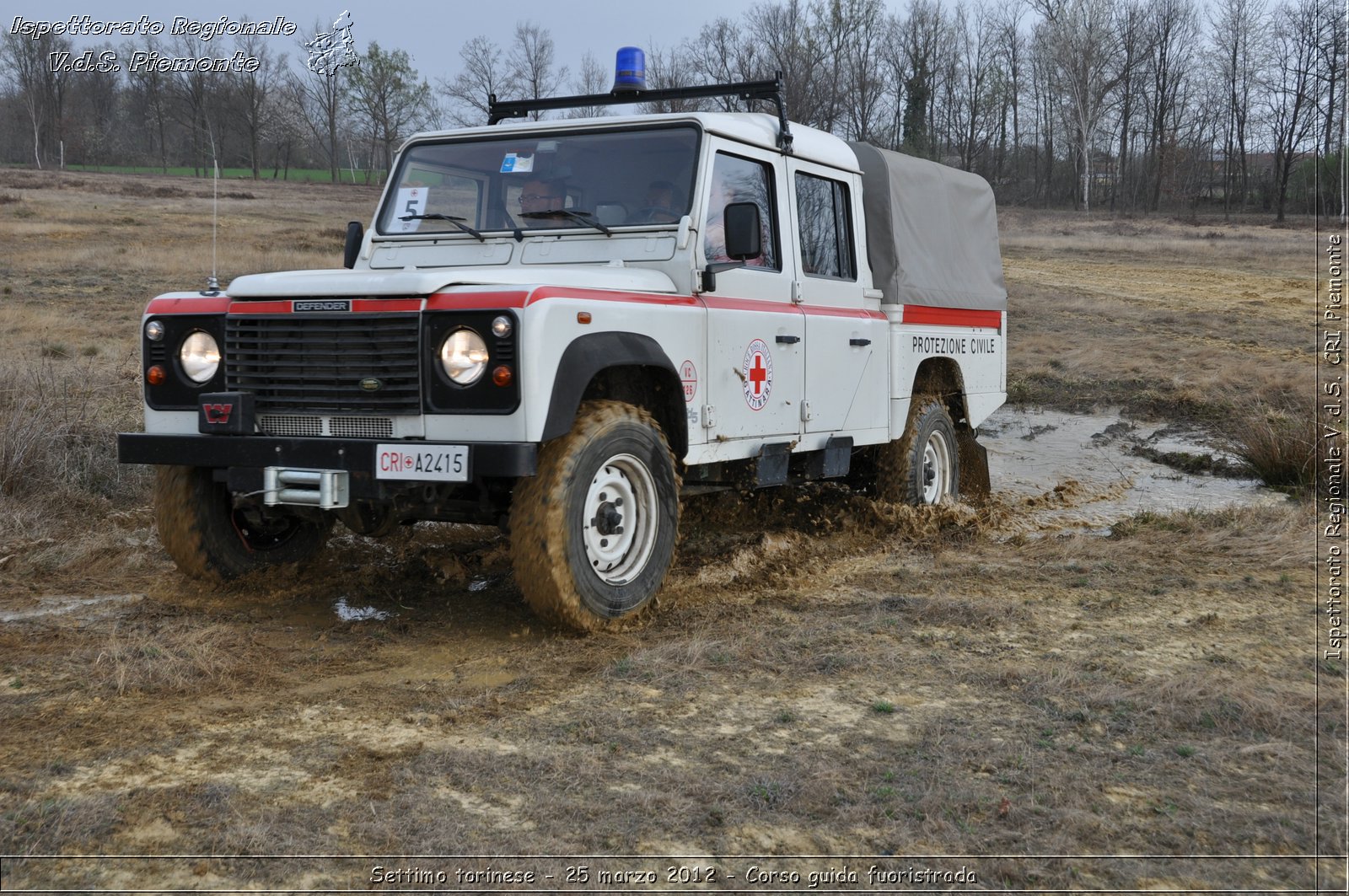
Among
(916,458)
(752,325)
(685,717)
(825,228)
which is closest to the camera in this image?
(685,717)

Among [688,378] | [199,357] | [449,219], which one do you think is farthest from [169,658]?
[449,219]

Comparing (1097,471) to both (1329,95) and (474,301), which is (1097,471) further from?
(1329,95)

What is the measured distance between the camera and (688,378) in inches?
233

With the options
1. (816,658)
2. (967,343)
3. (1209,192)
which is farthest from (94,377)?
(1209,192)

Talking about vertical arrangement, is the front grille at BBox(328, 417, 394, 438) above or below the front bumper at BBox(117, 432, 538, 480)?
above

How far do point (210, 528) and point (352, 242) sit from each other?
1.94m

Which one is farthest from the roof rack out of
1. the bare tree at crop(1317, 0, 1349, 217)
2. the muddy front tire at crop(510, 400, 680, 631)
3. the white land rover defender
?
the bare tree at crop(1317, 0, 1349, 217)

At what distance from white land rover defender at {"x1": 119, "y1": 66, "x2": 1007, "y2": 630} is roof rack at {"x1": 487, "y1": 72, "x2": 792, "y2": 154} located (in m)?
0.03

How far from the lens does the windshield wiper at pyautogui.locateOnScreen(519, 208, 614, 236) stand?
6152 mm

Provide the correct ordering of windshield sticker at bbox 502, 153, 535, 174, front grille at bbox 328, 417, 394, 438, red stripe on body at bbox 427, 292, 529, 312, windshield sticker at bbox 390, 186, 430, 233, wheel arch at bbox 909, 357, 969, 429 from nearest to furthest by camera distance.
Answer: red stripe on body at bbox 427, 292, 529, 312 → front grille at bbox 328, 417, 394, 438 → windshield sticker at bbox 502, 153, 535, 174 → windshield sticker at bbox 390, 186, 430, 233 → wheel arch at bbox 909, 357, 969, 429

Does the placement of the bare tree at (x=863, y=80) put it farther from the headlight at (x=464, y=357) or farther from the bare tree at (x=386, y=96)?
the headlight at (x=464, y=357)

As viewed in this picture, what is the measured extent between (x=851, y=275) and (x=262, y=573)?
12.7 ft

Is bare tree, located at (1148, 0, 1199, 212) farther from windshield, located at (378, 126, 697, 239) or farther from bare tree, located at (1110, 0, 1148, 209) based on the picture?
windshield, located at (378, 126, 697, 239)

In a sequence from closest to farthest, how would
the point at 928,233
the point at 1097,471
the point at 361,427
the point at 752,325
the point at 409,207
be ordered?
the point at 361,427
the point at 752,325
the point at 409,207
the point at 928,233
the point at 1097,471
